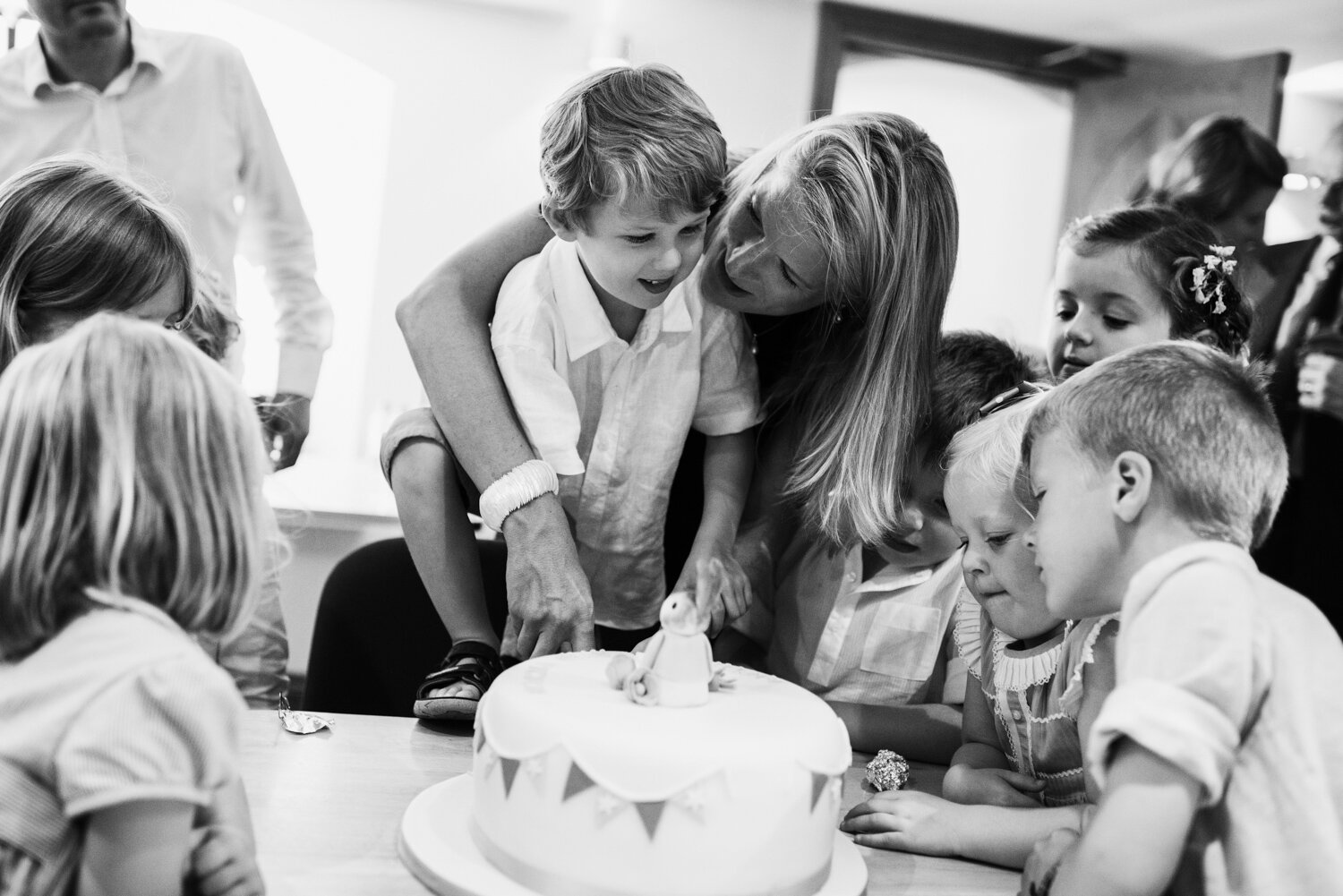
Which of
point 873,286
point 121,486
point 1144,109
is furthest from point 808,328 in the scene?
point 1144,109

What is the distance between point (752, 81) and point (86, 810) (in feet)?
13.0

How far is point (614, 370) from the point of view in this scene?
5.19 ft

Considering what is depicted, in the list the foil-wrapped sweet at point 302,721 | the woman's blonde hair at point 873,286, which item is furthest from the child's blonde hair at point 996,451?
the foil-wrapped sweet at point 302,721

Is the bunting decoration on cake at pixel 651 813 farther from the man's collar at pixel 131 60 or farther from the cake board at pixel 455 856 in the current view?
the man's collar at pixel 131 60

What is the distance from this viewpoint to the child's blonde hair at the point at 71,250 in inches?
52.1

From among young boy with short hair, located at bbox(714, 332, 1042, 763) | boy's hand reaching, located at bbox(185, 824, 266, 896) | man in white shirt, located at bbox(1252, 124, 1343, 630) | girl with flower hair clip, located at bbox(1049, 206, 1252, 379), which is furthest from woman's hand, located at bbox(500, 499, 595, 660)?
man in white shirt, located at bbox(1252, 124, 1343, 630)

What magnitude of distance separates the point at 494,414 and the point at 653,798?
26.2 inches

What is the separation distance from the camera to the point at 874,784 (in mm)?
1280

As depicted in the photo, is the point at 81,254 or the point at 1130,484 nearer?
the point at 1130,484

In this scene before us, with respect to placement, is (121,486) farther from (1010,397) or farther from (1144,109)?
(1144,109)

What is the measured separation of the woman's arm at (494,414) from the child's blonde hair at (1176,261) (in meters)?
0.79

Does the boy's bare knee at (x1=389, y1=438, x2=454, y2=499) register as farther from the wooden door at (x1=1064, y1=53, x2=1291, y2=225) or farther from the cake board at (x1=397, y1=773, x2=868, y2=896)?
the wooden door at (x1=1064, y1=53, x2=1291, y2=225)

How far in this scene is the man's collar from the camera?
95.9 inches

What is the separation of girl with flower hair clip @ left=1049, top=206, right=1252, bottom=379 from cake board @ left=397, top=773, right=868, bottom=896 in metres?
0.90
